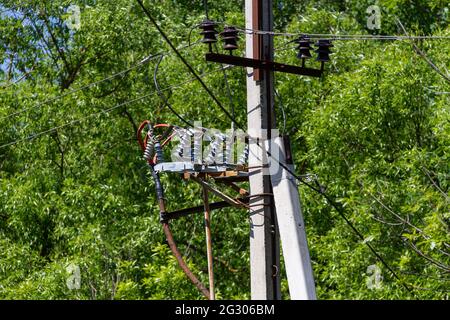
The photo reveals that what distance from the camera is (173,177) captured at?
2539cm

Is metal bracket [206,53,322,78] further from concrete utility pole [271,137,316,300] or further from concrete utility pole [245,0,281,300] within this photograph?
concrete utility pole [271,137,316,300]

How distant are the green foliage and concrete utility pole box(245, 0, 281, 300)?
7.23 meters

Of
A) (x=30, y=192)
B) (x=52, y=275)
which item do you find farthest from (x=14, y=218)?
(x=52, y=275)

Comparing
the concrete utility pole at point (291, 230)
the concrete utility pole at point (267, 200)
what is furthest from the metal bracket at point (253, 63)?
the concrete utility pole at point (291, 230)

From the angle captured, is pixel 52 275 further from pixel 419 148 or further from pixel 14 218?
pixel 419 148

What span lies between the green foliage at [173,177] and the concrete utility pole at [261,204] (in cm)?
723

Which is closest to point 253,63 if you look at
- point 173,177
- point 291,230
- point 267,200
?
point 267,200

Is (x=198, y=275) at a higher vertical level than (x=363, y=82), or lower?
lower

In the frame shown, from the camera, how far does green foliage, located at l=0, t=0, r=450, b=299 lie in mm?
22266

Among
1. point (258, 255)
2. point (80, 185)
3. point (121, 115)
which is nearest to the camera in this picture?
point (258, 255)

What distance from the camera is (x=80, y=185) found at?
83.7ft

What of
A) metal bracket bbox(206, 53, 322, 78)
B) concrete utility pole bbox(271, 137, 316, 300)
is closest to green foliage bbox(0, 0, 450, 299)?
metal bracket bbox(206, 53, 322, 78)

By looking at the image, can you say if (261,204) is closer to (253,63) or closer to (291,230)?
(291,230)

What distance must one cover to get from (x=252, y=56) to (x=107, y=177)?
13.8 metres
